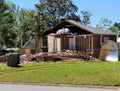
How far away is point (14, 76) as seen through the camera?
26.8 m

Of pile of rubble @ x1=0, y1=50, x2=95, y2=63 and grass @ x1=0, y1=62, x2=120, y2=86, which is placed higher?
pile of rubble @ x1=0, y1=50, x2=95, y2=63

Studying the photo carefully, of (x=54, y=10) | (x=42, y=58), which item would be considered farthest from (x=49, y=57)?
(x=54, y=10)

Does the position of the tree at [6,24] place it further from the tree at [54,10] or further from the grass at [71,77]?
the grass at [71,77]

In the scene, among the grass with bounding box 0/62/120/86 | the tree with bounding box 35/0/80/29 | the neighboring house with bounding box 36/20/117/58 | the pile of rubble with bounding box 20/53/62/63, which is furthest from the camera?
the tree with bounding box 35/0/80/29

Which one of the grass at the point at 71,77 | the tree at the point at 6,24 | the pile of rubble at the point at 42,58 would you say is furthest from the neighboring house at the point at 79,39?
the tree at the point at 6,24

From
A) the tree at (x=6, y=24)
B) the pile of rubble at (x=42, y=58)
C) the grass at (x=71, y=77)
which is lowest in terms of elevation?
the grass at (x=71, y=77)

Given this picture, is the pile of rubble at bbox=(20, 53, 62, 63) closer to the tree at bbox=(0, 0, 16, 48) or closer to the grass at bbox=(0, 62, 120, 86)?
the grass at bbox=(0, 62, 120, 86)

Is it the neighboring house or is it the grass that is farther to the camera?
the neighboring house

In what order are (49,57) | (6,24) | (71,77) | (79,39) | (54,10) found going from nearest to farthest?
(71,77) < (49,57) < (79,39) < (54,10) < (6,24)

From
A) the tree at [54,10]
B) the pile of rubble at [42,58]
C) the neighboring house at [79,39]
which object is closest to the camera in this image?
the pile of rubble at [42,58]

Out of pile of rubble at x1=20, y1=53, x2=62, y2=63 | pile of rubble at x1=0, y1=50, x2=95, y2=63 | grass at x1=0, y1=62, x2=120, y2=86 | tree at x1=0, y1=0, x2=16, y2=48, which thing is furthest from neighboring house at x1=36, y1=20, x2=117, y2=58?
tree at x1=0, y1=0, x2=16, y2=48

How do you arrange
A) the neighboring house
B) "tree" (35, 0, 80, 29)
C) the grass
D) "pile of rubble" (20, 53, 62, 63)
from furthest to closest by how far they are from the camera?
"tree" (35, 0, 80, 29)
the neighboring house
"pile of rubble" (20, 53, 62, 63)
the grass

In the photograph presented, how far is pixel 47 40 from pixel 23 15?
56.8m

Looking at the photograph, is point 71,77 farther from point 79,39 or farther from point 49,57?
point 79,39
